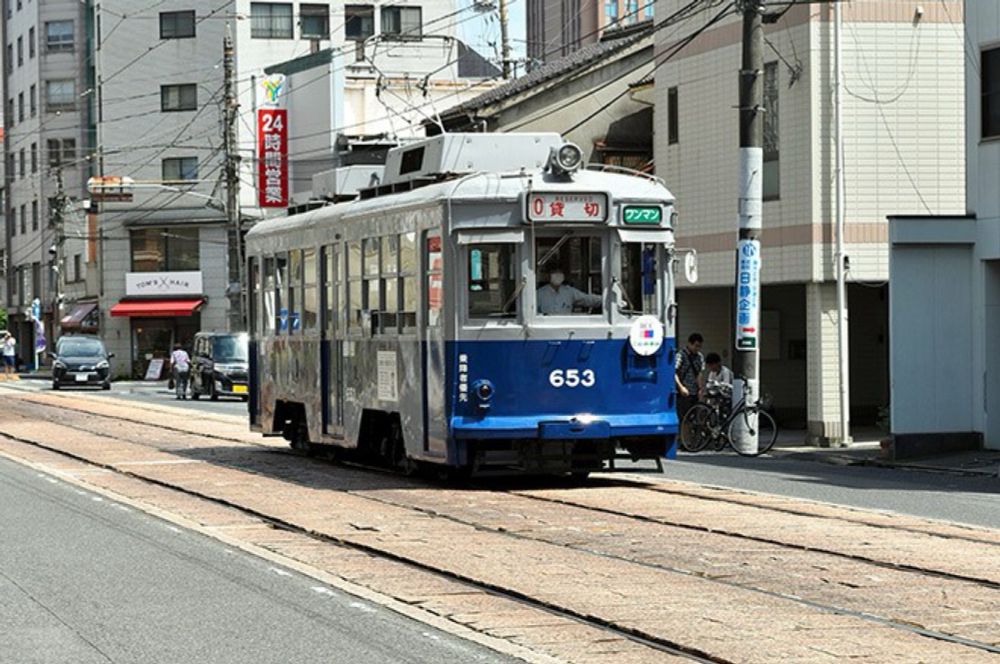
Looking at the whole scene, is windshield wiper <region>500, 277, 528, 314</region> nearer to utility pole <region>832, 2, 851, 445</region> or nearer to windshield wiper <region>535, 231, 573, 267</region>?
windshield wiper <region>535, 231, 573, 267</region>

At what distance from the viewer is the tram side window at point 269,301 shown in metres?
23.8

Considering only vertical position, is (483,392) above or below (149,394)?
above

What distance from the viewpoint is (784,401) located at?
32.8 meters

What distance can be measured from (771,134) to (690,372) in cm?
454

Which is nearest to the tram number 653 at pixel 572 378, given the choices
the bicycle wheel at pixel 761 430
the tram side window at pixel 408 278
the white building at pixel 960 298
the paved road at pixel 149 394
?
the tram side window at pixel 408 278

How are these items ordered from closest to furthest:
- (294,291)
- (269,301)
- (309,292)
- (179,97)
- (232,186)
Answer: (309,292), (294,291), (269,301), (232,186), (179,97)

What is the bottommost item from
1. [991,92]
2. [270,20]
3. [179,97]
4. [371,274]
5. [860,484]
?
[860,484]

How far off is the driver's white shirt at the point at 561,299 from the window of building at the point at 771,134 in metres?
11.9

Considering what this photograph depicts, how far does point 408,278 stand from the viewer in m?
18.9

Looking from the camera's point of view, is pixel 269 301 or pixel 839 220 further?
pixel 839 220

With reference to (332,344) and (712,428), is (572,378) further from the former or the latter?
(712,428)

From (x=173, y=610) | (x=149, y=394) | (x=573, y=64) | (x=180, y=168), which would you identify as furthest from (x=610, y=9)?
(x=173, y=610)

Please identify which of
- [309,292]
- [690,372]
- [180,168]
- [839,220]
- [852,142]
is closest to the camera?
[309,292]

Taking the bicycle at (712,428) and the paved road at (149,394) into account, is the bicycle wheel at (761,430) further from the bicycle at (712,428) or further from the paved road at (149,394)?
the paved road at (149,394)
